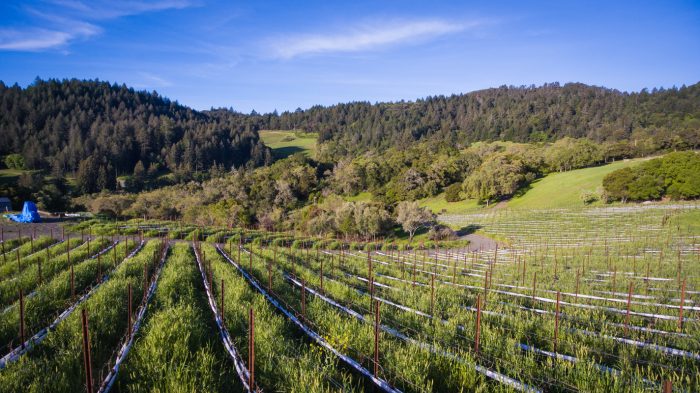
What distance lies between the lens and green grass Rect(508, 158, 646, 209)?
161 ft

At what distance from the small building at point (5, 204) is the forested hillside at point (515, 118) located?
250ft

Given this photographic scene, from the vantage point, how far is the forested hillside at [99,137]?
90000mm

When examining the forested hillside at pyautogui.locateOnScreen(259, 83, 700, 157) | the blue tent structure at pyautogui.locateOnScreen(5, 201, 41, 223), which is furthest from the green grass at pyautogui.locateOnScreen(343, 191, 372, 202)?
the blue tent structure at pyautogui.locateOnScreen(5, 201, 41, 223)

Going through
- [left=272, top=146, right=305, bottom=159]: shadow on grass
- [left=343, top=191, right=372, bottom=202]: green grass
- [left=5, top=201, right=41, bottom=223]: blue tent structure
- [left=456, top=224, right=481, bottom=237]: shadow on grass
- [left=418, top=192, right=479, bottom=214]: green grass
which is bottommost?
[left=456, top=224, right=481, bottom=237]: shadow on grass

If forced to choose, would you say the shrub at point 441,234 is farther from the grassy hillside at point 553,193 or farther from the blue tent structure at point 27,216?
the blue tent structure at point 27,216

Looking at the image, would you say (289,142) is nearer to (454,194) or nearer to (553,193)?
(454,194)

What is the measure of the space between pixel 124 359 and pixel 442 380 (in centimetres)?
422

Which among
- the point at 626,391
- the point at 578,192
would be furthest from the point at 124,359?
the point at 578,192

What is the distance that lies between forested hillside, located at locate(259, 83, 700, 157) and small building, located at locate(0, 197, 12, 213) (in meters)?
76.3

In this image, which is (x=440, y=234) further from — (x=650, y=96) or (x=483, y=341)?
(x=650, y=96)

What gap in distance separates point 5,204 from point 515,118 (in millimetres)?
150767

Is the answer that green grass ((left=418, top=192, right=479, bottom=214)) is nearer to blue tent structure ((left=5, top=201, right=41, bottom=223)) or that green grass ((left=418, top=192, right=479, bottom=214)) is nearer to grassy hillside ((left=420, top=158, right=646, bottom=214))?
grassy hillside ((left=420, top=158, right=646, bottom=214))

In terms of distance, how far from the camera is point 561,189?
5338 cm

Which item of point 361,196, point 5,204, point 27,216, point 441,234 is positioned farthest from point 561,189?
point 5,204
